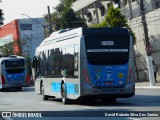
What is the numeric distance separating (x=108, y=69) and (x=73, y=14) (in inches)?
1499

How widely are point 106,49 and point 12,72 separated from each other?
2705 cm

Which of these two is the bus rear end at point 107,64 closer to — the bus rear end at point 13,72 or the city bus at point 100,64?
the city bus at point 100,64

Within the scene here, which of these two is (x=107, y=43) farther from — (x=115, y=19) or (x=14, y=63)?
(x=14, y=63)

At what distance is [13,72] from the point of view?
46969 millimetres

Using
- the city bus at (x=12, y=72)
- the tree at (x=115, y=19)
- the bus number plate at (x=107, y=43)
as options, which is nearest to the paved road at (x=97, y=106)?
the bus number plate at (x=107, y=43)

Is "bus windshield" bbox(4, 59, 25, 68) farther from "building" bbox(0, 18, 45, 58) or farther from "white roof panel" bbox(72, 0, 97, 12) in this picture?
"building" bbox(0, 18, 45, 58)

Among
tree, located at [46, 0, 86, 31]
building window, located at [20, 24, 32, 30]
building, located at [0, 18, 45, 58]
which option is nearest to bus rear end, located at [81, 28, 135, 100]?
tree, located at [46, 0, 86, 31]

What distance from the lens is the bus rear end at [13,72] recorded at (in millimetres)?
46656

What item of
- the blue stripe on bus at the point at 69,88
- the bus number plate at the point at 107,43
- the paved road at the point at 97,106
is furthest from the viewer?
the blue stripe on bus at the point at 69,88

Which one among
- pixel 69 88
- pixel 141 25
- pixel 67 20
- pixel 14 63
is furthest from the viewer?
pixel 67 20

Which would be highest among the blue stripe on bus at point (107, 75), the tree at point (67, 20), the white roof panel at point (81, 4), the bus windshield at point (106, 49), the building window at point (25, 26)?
the building window at point (25, 26)

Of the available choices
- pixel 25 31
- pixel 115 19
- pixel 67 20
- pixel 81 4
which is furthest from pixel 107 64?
pixel 25 31

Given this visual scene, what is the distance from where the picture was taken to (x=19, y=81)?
47562 millimetres

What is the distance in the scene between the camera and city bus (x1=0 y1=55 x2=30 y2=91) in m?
46.7
